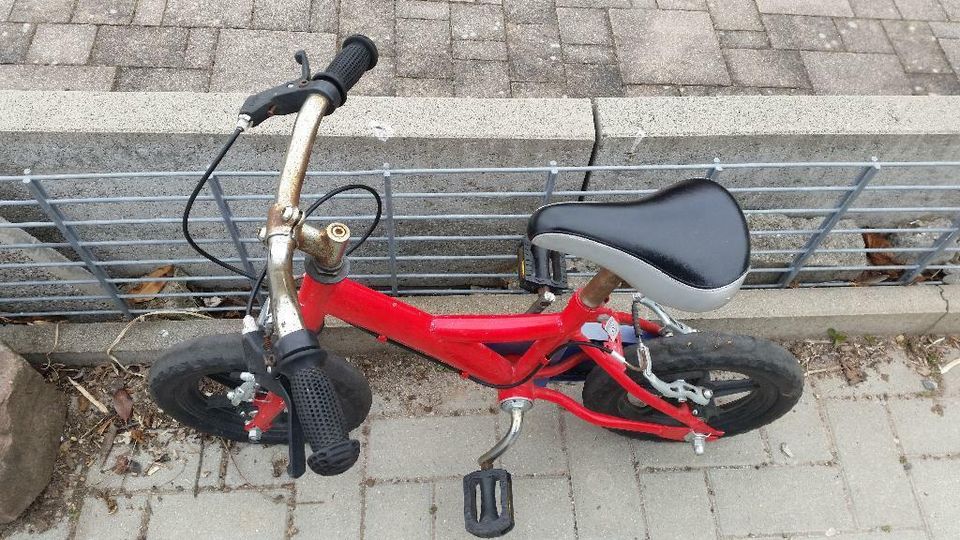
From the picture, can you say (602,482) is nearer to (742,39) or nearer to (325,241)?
(325,241)

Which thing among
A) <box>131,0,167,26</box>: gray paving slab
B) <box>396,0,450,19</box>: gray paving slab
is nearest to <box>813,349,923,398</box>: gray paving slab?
<box>396,0,450,19</box>: gray paving slab

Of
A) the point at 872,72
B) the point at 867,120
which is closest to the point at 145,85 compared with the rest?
the point at 867,120

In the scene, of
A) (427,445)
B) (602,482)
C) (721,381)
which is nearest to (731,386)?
(721,381)

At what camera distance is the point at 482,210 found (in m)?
3.06

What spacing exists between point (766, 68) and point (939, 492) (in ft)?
7.81

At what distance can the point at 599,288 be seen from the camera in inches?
90.7

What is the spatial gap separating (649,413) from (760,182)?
108 cm

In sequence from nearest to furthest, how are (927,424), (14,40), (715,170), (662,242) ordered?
(662,242) < (715,170) < (927,424) < (14,40)

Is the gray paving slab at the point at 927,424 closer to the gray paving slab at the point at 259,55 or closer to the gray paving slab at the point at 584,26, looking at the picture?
the gray paving slab at the point at 584,26

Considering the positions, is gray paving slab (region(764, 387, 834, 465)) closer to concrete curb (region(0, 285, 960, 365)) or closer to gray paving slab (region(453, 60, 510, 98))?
concrete curb (region(0, 285, 960, 365))

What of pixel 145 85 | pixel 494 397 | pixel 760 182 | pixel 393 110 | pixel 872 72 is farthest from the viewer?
pixel 872 72

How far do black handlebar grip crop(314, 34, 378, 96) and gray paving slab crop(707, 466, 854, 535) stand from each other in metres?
2.30

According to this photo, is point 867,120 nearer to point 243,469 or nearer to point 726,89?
point 726,89

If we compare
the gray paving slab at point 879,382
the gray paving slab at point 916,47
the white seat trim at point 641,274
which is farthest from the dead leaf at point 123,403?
the gray paving slab at point 916,47
